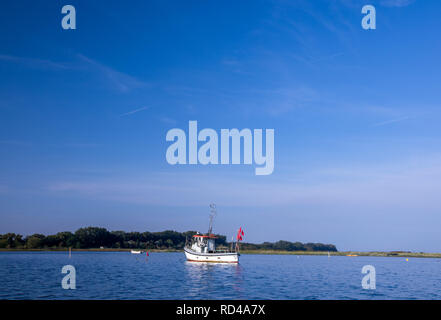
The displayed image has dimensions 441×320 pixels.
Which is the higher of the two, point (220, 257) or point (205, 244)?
point (205, 244)

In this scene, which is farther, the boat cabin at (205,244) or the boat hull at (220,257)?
the boat cabin at (205,244)

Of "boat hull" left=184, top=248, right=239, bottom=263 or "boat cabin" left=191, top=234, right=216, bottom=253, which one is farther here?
"boat cabin" left=191, top=234, right=216, bottom=253

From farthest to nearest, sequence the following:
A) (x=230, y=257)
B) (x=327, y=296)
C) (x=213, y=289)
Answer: (x=230, y=257)
(x=213, y=289)
(x=327, y=296)

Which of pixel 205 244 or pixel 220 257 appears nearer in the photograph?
pixel 220 257

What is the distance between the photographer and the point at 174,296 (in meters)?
43.6

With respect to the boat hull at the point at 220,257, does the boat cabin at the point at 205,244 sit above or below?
above

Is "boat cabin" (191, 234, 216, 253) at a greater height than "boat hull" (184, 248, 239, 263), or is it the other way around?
"boat cabin" (191, 234, 216, 253)
